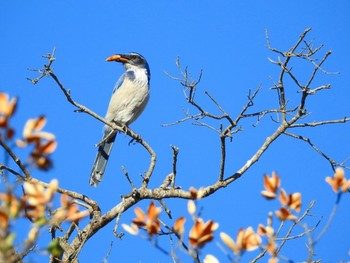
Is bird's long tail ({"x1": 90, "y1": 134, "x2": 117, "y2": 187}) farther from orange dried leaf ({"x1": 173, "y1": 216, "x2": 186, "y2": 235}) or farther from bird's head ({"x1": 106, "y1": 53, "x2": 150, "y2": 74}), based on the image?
orange dried leaf ({"x1": 173, "y1": 216, "x2": 186, "y2": 235})

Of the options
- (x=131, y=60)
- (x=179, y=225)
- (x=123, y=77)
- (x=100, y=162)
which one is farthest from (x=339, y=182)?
(x=131, y=60)

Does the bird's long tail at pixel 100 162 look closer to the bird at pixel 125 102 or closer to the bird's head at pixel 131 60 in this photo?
the bird at pixel 125 102

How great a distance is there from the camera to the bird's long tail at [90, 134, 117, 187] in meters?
6.09

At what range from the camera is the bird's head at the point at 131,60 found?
759 centimetres

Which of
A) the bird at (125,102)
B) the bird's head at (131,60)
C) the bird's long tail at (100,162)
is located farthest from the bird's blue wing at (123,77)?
the bird's long tail at (100,162)

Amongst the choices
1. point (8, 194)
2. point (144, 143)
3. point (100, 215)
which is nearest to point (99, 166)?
point (144, 143)

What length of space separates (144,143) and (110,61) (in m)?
3.13

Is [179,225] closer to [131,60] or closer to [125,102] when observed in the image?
[125,102]

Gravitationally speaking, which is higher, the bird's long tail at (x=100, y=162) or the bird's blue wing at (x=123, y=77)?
the bird's blue wing at (x=123, y=77)

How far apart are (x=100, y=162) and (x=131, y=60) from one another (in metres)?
1.99

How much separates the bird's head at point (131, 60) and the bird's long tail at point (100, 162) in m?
1.37

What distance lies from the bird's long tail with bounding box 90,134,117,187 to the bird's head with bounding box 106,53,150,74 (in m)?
1.37

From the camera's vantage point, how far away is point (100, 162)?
247 inches

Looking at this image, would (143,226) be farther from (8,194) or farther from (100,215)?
(100,215)
